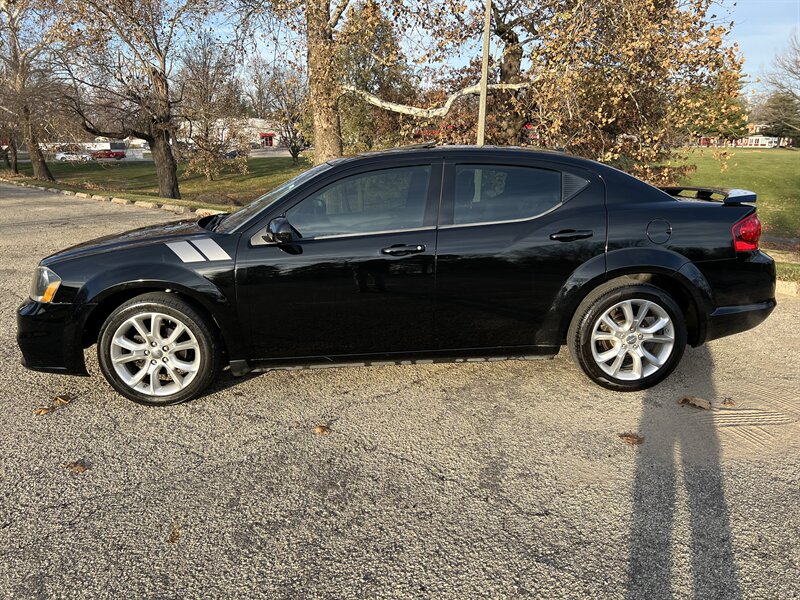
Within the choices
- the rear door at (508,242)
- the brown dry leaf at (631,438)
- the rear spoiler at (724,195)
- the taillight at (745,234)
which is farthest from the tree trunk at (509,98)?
the brown dry leaf at (631,438)

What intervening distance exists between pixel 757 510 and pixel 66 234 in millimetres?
11341

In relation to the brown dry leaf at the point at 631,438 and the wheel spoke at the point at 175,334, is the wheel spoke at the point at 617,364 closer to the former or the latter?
the brown dry leaf at the point at 631,438

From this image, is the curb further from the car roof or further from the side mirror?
the side mirror

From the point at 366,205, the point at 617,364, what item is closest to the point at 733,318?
the point at 617,364

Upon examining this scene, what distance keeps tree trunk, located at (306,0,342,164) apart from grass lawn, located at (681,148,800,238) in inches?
480

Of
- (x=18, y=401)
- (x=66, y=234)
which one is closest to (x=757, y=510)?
(x=18, y=401)

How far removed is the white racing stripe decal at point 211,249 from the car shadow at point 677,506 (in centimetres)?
273

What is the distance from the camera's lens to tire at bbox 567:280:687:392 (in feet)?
12.4

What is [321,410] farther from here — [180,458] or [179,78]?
[179,78]

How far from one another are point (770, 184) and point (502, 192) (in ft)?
125

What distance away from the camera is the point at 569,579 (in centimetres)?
222

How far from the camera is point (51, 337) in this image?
3.63m

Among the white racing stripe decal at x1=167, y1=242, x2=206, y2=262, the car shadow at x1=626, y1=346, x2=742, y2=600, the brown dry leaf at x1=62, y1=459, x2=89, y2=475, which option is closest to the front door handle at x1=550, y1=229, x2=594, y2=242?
the car shadow at x1=626, y1=346, x2=742, y2=600

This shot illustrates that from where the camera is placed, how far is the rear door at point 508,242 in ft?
12.1
